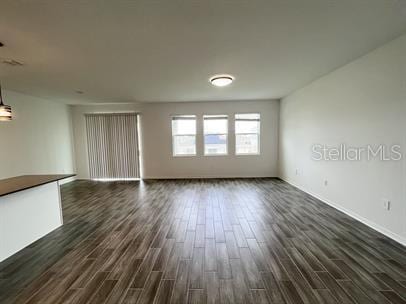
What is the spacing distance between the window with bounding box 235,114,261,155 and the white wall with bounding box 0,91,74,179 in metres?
5.75

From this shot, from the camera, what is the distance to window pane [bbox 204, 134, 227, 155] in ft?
22.3

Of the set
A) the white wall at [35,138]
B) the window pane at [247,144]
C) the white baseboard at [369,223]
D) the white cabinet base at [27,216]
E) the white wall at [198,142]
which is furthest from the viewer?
the window pane at [247,144]

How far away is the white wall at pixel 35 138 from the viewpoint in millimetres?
4605

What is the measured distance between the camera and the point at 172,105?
671 cm

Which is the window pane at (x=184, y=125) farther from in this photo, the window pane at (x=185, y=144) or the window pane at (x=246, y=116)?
the window pane at (x=246, y=116)

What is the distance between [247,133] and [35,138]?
627cm

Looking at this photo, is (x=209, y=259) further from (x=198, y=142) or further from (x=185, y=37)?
(x=198, y=142)

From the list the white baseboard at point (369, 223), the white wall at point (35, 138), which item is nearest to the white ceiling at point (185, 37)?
the white wall at point (35, 138)

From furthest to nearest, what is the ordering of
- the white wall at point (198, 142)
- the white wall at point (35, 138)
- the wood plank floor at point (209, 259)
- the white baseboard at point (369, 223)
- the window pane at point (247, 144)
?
the window pane at point (247, 144)
the white wall at point (198, 142)
the white wall at point (35, 138)
the white baseboard at point (369, 223)
the wood plank floor at point (209, 259)

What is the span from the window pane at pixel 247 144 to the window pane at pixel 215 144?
45 centimetres

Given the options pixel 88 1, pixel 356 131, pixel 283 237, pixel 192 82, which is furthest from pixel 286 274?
pixel 192 82

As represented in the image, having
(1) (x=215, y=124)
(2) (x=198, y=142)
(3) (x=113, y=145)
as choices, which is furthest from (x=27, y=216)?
(1) (x=215, y=124)

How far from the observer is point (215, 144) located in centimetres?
681

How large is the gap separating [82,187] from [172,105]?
3811 millimetres
